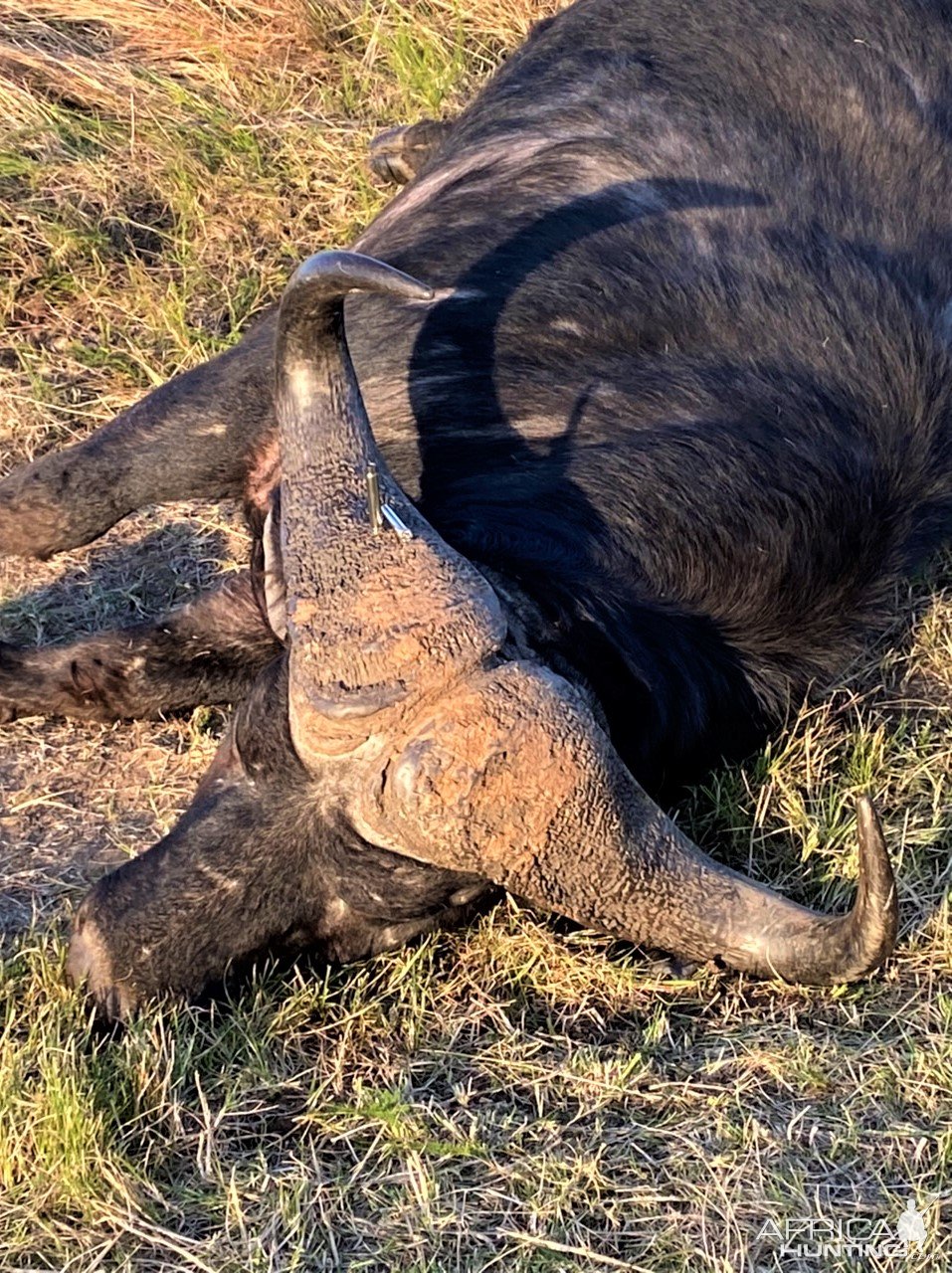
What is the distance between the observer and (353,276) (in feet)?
8.99

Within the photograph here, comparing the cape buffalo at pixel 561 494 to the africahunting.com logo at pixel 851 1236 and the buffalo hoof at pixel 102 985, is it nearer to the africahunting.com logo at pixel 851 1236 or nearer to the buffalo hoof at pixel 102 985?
the buffalo hoof at pixel 102 985

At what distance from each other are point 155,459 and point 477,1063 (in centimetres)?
171

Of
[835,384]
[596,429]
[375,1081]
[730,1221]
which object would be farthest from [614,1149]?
[835,384]

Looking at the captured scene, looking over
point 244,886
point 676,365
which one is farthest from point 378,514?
point 676,365

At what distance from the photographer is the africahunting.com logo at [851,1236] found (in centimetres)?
298

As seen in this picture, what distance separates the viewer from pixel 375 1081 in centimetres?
333

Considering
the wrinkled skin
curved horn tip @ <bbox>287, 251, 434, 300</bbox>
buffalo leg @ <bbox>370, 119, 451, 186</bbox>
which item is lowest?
the wrinkled skin

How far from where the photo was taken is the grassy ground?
118 inches

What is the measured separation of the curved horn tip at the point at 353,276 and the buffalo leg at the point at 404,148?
3.07m

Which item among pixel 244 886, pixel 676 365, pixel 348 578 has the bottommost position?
pixel 244 886

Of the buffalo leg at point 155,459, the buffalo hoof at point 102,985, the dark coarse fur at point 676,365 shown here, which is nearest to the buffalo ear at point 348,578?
the dark coarse fur at point 676,365

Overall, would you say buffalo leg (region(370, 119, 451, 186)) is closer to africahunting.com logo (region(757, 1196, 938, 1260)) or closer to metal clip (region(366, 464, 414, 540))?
metal clip (region(366, 464, 414, 540))

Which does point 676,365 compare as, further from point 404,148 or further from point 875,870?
point 404,148

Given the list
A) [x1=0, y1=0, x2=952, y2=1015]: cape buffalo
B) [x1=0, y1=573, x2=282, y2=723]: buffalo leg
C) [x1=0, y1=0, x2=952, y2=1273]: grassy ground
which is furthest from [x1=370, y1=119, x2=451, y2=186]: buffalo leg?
[x1=0, y1=573, x2=282, y2=723]: buffalo leg
